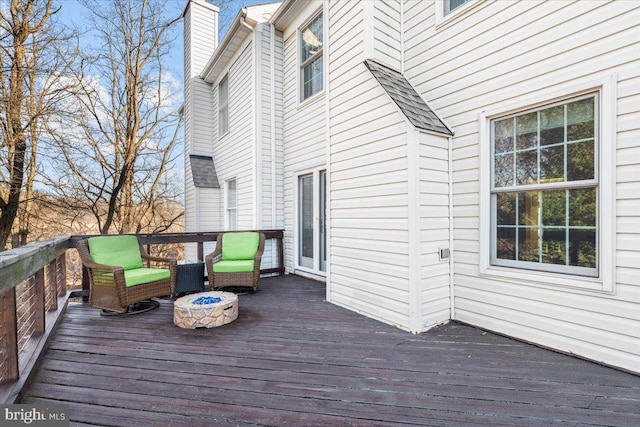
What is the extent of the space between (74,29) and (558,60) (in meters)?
8.86

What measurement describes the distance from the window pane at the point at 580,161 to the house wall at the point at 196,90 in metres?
7.68

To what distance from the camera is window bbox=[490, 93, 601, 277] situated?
2.50m

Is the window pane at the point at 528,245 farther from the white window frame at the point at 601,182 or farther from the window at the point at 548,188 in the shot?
the white window frame at the point at 601,182

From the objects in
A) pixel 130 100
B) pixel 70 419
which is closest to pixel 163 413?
pixel 70 419

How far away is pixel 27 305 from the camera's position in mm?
2752

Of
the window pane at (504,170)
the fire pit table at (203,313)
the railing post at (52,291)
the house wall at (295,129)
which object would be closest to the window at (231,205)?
the house wall at (295,129)

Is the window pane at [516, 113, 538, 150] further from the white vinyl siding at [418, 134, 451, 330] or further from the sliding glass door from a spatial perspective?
the sliding glass door

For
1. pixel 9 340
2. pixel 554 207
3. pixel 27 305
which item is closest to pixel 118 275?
pixel 27 305

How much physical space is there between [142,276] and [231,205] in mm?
3916

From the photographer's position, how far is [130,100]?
378 inches

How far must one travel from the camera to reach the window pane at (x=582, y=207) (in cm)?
248

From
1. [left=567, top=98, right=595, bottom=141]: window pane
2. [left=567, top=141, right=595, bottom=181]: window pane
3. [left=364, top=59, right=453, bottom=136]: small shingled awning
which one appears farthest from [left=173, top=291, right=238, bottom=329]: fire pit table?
[left=567, top=98, right=595, bottom=141]: window pane

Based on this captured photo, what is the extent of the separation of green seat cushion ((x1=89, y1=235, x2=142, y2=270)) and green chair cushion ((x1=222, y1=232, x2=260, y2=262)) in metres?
1.19

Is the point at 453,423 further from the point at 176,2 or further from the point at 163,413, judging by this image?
the point at 176,2
